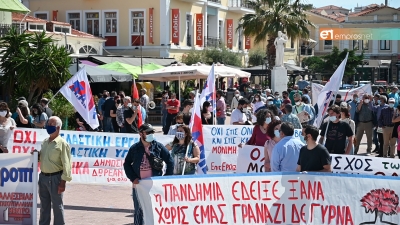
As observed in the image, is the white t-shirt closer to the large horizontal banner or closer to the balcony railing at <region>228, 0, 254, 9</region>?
the large horizontal banner

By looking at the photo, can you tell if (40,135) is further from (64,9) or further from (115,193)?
(64,9)

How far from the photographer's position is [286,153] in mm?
9664

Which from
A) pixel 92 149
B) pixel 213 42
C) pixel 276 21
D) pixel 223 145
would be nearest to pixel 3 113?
pixel 92 149

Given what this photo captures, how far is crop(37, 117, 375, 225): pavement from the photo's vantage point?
10898 millimetres

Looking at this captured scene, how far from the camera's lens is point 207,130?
15.7m

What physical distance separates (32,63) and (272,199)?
620 inches

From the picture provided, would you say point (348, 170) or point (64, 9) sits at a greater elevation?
point (64, 9)


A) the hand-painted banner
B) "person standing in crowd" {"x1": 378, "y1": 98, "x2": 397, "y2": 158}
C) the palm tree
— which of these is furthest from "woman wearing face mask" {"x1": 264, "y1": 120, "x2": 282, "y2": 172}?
the palm tree

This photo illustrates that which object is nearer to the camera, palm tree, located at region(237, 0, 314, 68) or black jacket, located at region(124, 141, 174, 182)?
black jacket, located at region(124, 141, 174, 182)

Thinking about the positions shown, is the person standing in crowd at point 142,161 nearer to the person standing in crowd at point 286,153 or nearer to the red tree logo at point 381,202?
the person standing in crowd at point 286,153

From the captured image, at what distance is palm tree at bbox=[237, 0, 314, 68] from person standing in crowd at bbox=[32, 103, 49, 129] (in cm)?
3062

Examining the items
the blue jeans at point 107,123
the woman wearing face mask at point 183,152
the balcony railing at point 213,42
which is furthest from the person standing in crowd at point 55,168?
the balcony railing at point 213,42

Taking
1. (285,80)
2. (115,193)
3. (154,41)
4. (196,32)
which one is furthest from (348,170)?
(196,32)

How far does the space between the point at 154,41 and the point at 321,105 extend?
106 feet
